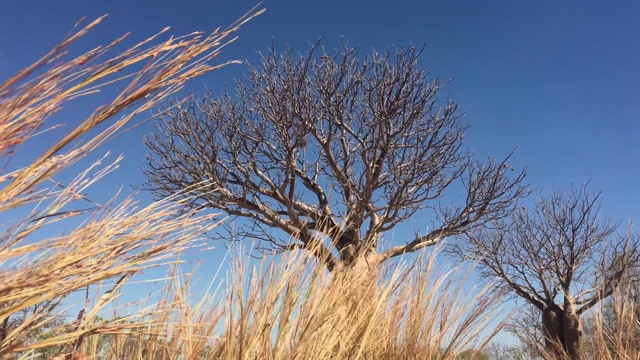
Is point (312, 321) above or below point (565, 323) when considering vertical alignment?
below

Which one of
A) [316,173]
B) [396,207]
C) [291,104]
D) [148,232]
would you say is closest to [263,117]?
[291,104]

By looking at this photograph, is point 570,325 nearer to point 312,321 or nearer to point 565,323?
point 565,323

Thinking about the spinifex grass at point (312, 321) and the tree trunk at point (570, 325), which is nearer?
the spinifex grass at point (312, 321)

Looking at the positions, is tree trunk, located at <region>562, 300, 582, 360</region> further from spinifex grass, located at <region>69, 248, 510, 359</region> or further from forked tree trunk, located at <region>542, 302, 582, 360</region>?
spinifex grass, located at <region>69, 248, 510, 359</region>

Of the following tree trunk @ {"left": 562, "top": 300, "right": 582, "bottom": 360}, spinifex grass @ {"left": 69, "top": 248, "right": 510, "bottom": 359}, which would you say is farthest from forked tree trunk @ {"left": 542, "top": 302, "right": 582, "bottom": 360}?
spinifex grass @ {"left": 69, "top": 248, "right": 510, "bottom": 359}

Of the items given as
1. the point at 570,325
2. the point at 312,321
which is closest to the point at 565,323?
the point at 570,325

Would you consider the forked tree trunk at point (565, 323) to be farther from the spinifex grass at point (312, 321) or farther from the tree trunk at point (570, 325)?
the spinifex grass at point (312, 321)

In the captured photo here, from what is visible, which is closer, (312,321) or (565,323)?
(312,321)

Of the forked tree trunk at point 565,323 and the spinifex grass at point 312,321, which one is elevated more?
the forked tree trunk at point 565,323

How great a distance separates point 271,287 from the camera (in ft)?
5.72

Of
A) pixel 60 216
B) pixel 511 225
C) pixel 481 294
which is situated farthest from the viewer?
pixel 511 225

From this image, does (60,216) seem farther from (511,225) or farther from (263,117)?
(511,225)

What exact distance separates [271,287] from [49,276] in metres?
0.85

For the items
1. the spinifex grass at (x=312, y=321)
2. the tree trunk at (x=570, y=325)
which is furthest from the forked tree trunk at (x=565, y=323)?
the spinifex grass at (x=312, y=321)
